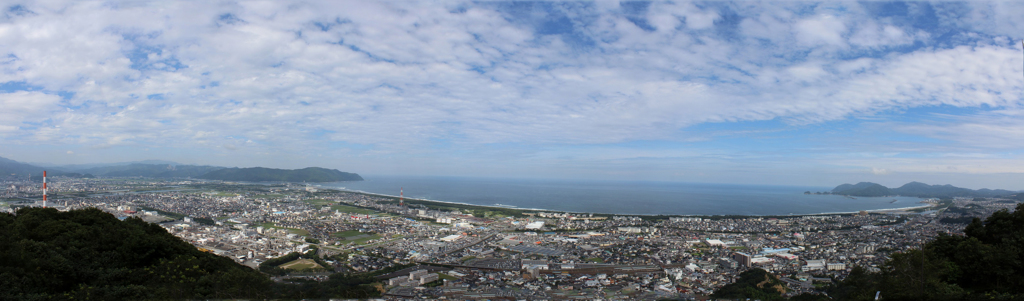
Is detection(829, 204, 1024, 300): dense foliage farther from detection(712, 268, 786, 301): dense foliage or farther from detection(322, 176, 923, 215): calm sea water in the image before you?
detection(322, 176, 923, 215): calm sea water

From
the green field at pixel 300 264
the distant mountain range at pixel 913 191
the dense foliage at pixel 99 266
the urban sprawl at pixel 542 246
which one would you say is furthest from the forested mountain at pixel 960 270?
the distant mountain range at pixel 913 191

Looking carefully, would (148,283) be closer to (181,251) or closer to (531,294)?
(181,251)

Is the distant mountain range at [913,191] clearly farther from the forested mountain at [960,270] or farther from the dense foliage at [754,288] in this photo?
the forested mountain at [960,270]

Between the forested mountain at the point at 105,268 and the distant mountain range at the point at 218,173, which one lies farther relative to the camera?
the distant mountain range at the point at 218,173

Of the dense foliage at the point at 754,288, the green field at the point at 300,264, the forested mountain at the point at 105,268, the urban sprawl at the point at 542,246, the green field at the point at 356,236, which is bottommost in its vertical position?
the green field at the point at 356,236

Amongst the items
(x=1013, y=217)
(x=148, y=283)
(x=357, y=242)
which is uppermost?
(x=1013, y=217)

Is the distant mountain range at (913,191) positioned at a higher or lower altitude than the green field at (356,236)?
higher

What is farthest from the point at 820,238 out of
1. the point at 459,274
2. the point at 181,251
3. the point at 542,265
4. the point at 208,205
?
the point at 208,205
